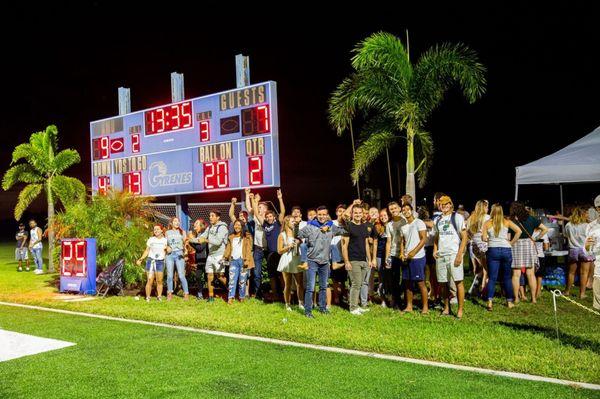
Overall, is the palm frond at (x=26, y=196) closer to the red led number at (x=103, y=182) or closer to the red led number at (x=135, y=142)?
the red led number at (x=103, y=182)

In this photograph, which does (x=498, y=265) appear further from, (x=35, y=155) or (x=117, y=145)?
(x=35, y=155)

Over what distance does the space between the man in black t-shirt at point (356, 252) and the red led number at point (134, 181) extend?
9.92 metres

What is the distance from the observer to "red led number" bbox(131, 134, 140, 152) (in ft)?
59.3

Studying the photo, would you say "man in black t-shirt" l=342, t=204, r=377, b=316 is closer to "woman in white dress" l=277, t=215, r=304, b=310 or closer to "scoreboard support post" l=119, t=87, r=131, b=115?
"woman in white dress" l=277, t=215, r=304, b=310

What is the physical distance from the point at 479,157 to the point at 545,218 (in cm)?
3563

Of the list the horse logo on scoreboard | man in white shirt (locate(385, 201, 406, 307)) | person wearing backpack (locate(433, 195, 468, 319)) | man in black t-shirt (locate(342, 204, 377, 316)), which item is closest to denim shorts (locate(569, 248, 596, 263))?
person wearing backpack (locate(433, 195, 468, 319))

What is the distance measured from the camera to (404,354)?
687 centimetres

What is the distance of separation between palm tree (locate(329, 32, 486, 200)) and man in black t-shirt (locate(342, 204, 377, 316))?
535 centimetres

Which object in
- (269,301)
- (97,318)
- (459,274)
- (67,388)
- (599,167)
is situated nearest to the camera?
(67,388)

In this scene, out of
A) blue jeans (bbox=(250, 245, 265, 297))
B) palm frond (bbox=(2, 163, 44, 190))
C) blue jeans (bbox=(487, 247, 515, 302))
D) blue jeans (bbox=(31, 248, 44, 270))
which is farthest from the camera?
palm frond (bbox=(2, 163, 44, 190))

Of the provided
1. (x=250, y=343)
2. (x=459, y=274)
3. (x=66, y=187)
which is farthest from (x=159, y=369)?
(x=66, y=187)

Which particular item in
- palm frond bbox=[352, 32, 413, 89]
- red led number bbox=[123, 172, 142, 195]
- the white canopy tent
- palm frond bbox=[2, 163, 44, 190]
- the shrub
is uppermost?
palm frond bbox=[352, 32, 413, 89]

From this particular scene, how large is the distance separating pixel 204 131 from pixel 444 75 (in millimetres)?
6722

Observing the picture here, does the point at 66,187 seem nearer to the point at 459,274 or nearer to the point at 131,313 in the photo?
the point at 131,313
